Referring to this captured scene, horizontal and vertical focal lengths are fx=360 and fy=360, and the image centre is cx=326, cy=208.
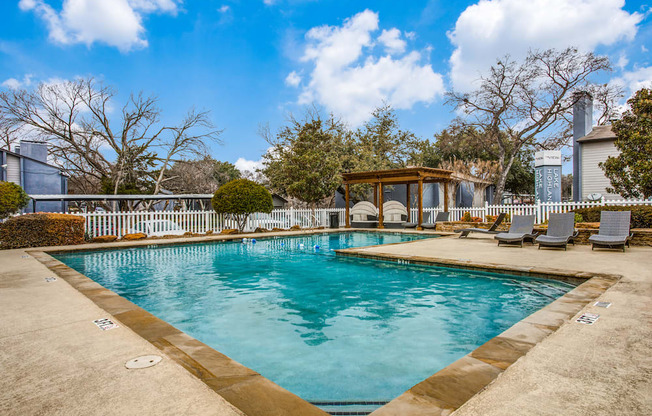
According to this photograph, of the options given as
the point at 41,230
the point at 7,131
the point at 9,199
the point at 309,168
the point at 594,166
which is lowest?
the point at 41,230

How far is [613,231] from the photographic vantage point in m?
8.25

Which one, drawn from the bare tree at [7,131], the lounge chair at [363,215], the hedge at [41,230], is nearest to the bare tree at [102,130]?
the bare tree at [7,131]

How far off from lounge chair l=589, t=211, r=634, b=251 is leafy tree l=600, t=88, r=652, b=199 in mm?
3747

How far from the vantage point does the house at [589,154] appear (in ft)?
53.7

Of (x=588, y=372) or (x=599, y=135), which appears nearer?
(x=588, y=372)

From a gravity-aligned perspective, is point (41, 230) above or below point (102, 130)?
below

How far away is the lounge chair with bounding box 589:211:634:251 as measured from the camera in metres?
7.85

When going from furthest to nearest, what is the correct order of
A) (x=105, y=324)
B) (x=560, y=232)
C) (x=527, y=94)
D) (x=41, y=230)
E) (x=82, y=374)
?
(x=527, y=94) → (x=41, y=230) → (x=560, y=232) → (x=105, y=324) → (x=82, y=374)

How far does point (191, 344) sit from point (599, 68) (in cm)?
2436

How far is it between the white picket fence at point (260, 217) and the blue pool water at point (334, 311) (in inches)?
183

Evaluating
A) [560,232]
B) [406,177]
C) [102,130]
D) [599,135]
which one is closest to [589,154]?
[599,135]

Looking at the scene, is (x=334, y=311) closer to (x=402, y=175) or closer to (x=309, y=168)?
(x=402, y=175)

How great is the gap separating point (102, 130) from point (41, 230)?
1046 cm

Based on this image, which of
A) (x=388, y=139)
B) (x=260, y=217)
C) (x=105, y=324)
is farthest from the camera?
(x=388, y=139)
